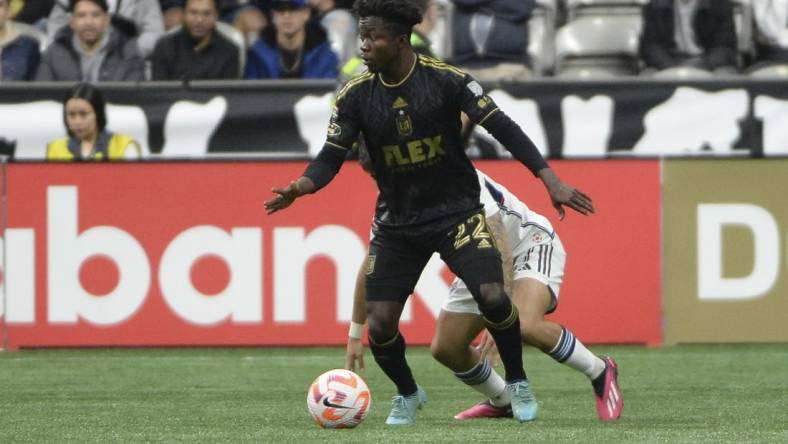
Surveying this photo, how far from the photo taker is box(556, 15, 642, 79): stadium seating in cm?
1551

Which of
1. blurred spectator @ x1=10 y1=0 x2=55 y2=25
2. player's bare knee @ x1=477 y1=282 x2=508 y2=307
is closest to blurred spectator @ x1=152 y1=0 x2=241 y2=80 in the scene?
blurred spectator @ x1=10 y1=0 x2=55 y2=25

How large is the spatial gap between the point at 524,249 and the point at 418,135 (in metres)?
1.17

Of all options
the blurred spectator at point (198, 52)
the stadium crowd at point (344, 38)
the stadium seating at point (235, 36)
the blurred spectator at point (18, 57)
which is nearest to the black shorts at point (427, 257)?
the stadium crowd at point (344, 38)

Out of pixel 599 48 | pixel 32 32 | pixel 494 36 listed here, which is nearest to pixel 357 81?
pixel 494 36

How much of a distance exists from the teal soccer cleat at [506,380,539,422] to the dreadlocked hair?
1668mm

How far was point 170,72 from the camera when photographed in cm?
1423

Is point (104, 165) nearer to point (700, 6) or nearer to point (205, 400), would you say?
point (205, 400)

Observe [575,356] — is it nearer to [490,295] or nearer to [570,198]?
[490,295]

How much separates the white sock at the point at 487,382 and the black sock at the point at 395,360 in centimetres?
37

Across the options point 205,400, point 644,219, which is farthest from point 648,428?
point 644,219

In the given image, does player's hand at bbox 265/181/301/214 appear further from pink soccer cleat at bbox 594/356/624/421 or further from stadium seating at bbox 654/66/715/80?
stadium seating at bbox 654/66/715/80

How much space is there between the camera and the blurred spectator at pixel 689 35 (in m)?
14.8

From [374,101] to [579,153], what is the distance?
6.46 metres

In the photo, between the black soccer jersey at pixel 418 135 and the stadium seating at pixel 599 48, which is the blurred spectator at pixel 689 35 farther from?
the black soccer jersey at pixel 418 135
